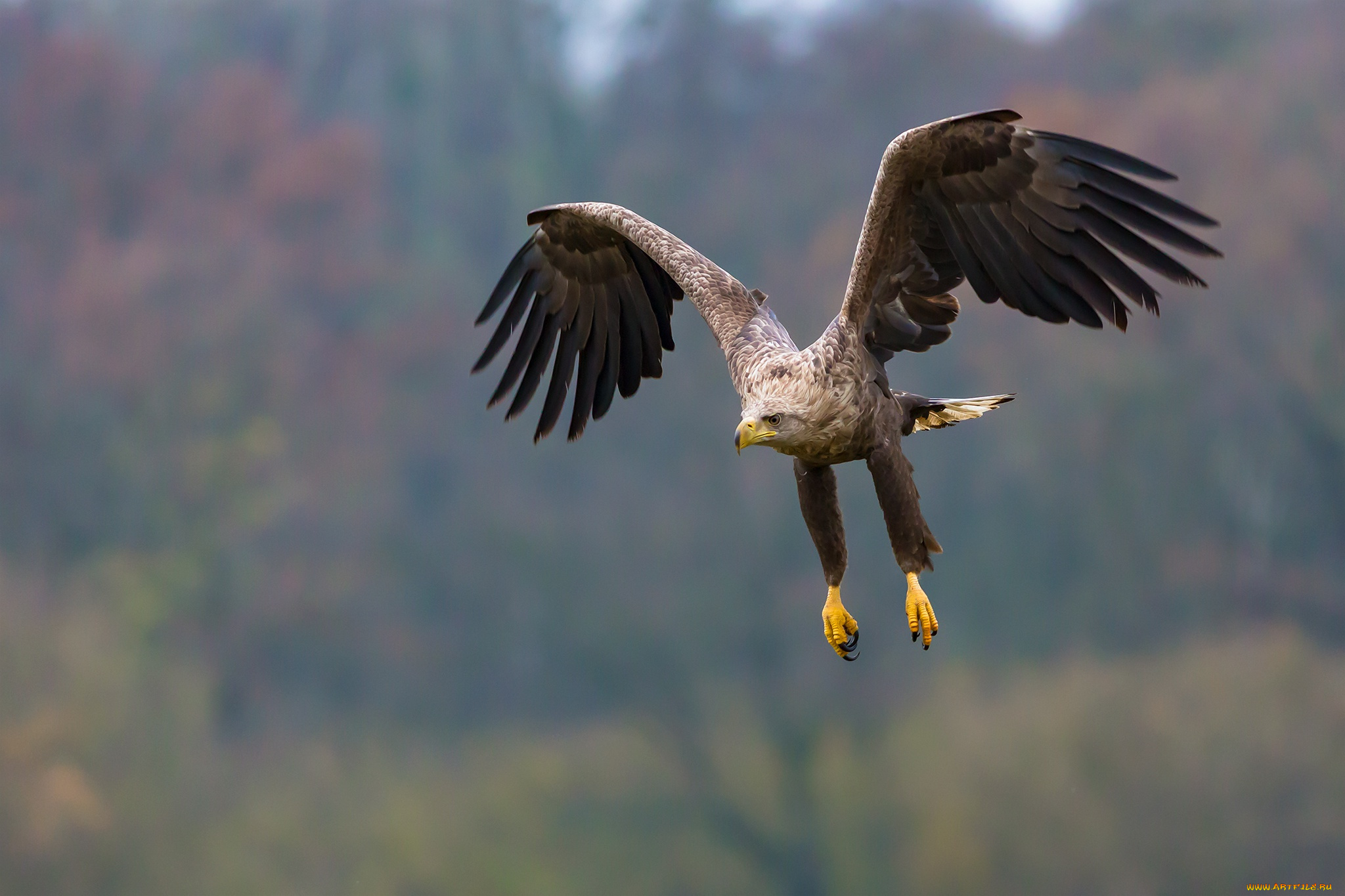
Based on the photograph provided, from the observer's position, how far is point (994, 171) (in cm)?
580

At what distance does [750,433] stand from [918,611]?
1334mm

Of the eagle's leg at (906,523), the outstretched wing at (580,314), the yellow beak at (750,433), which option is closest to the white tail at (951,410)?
the eagle's leg at (906,523)

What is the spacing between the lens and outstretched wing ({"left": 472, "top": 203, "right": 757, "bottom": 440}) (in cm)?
777

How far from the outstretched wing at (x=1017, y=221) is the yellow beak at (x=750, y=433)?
89 centimetres

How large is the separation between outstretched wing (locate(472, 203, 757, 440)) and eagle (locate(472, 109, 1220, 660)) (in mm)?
619

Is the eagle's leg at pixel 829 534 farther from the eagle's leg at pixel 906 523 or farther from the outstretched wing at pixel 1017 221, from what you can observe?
the outstretched wing at pixel 1017 221

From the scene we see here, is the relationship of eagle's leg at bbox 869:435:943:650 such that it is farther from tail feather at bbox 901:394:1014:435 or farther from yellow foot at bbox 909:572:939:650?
tail feather at bbox 901:394:1014:435

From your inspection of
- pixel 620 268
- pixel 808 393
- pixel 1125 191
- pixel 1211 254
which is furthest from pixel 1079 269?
pixel 620 268

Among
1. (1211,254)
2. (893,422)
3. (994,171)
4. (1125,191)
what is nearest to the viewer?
(1211,254)

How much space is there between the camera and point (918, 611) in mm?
6184

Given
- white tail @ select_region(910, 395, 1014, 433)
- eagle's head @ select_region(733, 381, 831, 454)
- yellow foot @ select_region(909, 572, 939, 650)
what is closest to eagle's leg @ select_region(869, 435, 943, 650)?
yellow foot @ select_region(909, 572, 939, 650)

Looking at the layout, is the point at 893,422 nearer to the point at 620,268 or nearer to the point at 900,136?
the point at 900,136

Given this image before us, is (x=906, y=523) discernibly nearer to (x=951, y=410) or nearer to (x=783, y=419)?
(x=783, y=419)

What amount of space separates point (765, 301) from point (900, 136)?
1.33m
